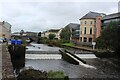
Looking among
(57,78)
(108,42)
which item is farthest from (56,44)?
(57,78)

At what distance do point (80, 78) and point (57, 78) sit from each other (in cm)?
777

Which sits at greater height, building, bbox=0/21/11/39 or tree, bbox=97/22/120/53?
building, bbox=0/21/11/39

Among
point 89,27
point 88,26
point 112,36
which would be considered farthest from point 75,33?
point 112,36

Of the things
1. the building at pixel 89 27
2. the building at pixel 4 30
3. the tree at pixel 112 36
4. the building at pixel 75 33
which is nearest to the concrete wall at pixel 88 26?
the building at pixel 89 27

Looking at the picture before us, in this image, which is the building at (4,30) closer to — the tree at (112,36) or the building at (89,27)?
the building at (89,27)

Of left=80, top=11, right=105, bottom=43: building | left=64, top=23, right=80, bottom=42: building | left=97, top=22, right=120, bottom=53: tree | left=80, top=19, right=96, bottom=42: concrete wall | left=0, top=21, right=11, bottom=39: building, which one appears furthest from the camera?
left=0, top=21, right=11, bottom=39: building

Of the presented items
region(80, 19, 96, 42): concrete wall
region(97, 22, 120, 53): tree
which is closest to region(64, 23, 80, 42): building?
region(80, 19, 96, 42): concrete wall

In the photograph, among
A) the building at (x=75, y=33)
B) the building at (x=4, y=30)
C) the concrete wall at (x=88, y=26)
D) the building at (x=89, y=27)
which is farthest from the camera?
the building at (x=4, y=30)

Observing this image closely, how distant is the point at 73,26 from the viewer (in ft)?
289

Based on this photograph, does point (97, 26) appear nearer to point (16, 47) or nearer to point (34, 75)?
point (16, 47)

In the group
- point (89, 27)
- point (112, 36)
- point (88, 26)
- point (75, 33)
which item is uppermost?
point (88, 26)

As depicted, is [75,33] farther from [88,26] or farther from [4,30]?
[4,30]

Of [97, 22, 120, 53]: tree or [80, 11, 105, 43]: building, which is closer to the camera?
[97, 22, 120, 53]: tree

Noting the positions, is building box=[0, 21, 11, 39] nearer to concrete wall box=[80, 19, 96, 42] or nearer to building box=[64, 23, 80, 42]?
building box=[64, 23, 80, 42]
